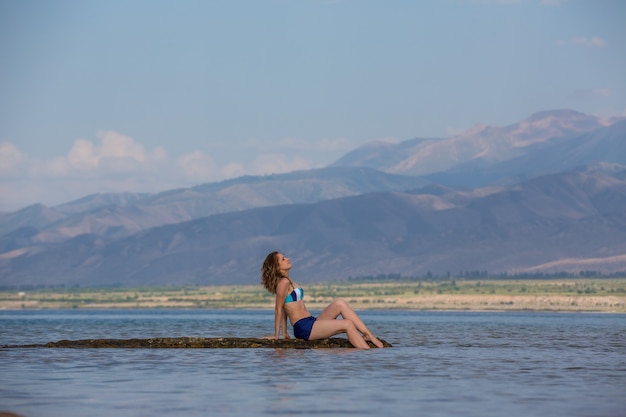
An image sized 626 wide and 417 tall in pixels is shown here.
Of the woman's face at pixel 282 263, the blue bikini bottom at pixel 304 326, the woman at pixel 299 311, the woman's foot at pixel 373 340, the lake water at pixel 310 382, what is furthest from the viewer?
the woman's foot at pixel 373 340

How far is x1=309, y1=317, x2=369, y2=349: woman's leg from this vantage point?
3704 centimetres

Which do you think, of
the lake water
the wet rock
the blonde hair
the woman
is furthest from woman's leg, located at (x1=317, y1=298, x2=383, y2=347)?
the blonde hair

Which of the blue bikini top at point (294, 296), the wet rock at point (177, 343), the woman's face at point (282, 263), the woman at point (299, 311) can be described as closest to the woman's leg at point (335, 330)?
the woman at point (299, 311)

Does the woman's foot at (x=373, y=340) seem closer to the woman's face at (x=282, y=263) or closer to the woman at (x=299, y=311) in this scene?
the woman at (x=299, y=311)

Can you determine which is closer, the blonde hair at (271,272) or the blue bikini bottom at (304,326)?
the blonde hair at (271,272)

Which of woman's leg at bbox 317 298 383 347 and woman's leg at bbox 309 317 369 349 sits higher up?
woman's leg at bbox 317 298 383 347

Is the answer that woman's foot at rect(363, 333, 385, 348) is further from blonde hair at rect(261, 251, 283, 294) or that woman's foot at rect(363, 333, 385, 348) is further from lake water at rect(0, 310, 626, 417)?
blonde hair at rect(261, 251, 283, 294)

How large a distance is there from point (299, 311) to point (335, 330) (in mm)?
1171

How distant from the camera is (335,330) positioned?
37.2 meters

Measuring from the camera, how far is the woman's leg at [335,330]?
37.0m

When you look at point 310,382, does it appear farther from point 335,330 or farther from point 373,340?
point 373,340

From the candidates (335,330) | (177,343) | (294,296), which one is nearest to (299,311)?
(294,296)

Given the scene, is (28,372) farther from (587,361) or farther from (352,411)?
(587,361)

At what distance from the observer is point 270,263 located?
36.7m
